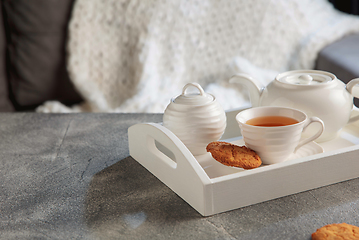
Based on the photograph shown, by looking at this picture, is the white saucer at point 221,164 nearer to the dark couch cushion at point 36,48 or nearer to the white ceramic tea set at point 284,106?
the white ceramic tea set at point 284,106

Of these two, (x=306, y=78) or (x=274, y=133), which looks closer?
(x=274, y=133)

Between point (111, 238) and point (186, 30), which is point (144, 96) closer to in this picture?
point (186, 30)

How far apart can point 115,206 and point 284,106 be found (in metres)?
0.37

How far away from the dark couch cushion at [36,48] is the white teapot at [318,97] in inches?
42.4

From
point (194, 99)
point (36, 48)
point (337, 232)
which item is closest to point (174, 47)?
point (36, 48)

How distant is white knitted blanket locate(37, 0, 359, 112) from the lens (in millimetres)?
1560

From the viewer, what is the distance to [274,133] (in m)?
0.58

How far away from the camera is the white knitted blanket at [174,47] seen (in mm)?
1560

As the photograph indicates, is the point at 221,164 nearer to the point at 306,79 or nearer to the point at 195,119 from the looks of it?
the point at 195,119

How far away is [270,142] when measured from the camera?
59 cm

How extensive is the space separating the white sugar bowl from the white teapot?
14cm

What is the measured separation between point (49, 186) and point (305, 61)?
4.72 feet

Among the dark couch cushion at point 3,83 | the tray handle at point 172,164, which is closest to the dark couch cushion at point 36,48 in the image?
the dark couch cushion at point 3,83

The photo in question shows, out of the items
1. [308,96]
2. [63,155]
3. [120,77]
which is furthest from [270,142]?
[120,77]
